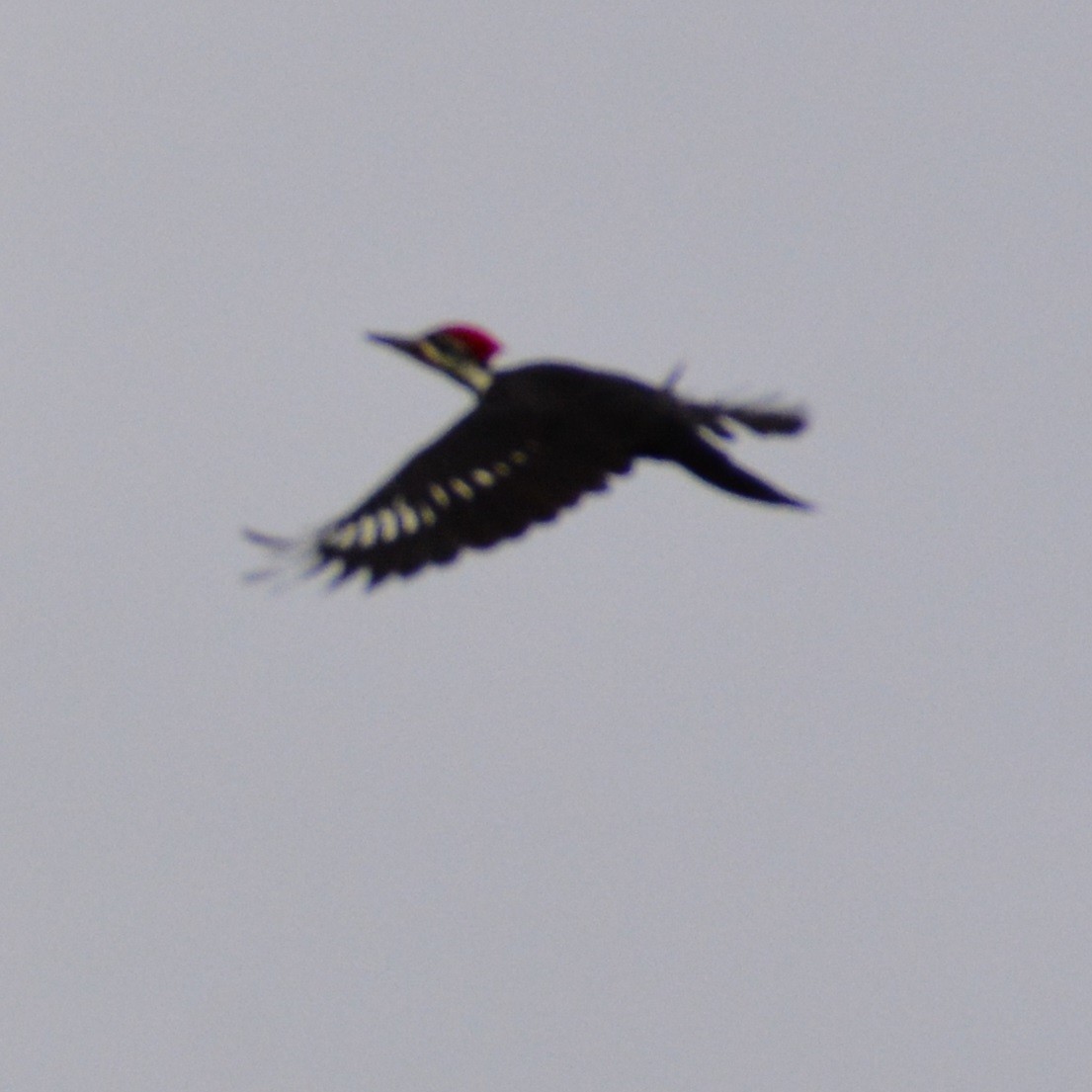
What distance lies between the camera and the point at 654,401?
10.5 meters

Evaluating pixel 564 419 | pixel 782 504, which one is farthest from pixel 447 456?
pixel 782 504

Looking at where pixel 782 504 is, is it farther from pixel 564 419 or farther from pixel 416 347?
pixel 416 347

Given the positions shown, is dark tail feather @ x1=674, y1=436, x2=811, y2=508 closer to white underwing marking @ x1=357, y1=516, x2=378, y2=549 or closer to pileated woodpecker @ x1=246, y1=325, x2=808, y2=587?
pileated woodpecker @ x1=246, y1=325, x2=808, y2=587

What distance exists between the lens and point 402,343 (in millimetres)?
11773

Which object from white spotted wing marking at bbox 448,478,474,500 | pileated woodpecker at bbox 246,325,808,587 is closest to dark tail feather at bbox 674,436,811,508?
pileated woodpecker at bbox 246,325,808,587

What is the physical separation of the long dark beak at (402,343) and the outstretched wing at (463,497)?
3.77 feet

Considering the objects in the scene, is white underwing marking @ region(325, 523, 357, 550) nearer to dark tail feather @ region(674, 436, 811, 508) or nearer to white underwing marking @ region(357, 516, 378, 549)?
white underwing marking @ region(357, 516, 378, 549)

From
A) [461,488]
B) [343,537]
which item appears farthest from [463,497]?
[343,537]

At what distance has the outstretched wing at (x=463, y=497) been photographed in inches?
399

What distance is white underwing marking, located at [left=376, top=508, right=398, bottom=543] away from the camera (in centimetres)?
1028

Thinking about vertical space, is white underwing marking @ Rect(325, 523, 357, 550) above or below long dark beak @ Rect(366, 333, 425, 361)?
below

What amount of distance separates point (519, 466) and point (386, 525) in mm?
460

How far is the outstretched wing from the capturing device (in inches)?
399

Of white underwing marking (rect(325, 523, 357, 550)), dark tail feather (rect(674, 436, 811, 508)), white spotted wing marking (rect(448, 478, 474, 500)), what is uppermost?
dark tail feather (rect(674, 436, 811, 508))
